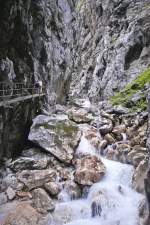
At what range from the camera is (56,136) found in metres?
24.8

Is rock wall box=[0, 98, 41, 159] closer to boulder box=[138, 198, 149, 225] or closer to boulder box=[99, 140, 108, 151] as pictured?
boulder box=[99, 140, 108, 151]

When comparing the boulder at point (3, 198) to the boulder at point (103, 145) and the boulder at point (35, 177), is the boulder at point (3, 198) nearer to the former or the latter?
the boulder at point (35, 177)

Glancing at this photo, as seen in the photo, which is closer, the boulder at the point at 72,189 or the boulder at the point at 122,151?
the boulder at the point at 72,189

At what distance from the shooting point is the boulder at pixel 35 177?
64.2 feet

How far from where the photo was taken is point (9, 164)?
22.3m

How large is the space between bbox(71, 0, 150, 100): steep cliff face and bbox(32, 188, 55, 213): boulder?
103ft

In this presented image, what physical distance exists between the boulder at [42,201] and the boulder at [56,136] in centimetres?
402

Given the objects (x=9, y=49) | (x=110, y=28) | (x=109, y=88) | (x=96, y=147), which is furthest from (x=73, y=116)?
(x=110, y=28)

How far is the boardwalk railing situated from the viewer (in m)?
21.2

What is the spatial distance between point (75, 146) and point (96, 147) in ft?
5.87

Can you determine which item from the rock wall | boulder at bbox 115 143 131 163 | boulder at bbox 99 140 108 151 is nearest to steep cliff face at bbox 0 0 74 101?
the rock wall

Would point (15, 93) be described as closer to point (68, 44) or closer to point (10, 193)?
point (10, 193)

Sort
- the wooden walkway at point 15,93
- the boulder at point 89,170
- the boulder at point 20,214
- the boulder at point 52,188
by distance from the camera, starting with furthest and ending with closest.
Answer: the boulder at point 89,170, the wooden walkway at point 15,93, the boulder at point 52,188, the boulder at point 20,214

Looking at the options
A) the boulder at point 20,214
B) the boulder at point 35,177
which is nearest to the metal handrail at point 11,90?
→ the boulder at point 35,177
